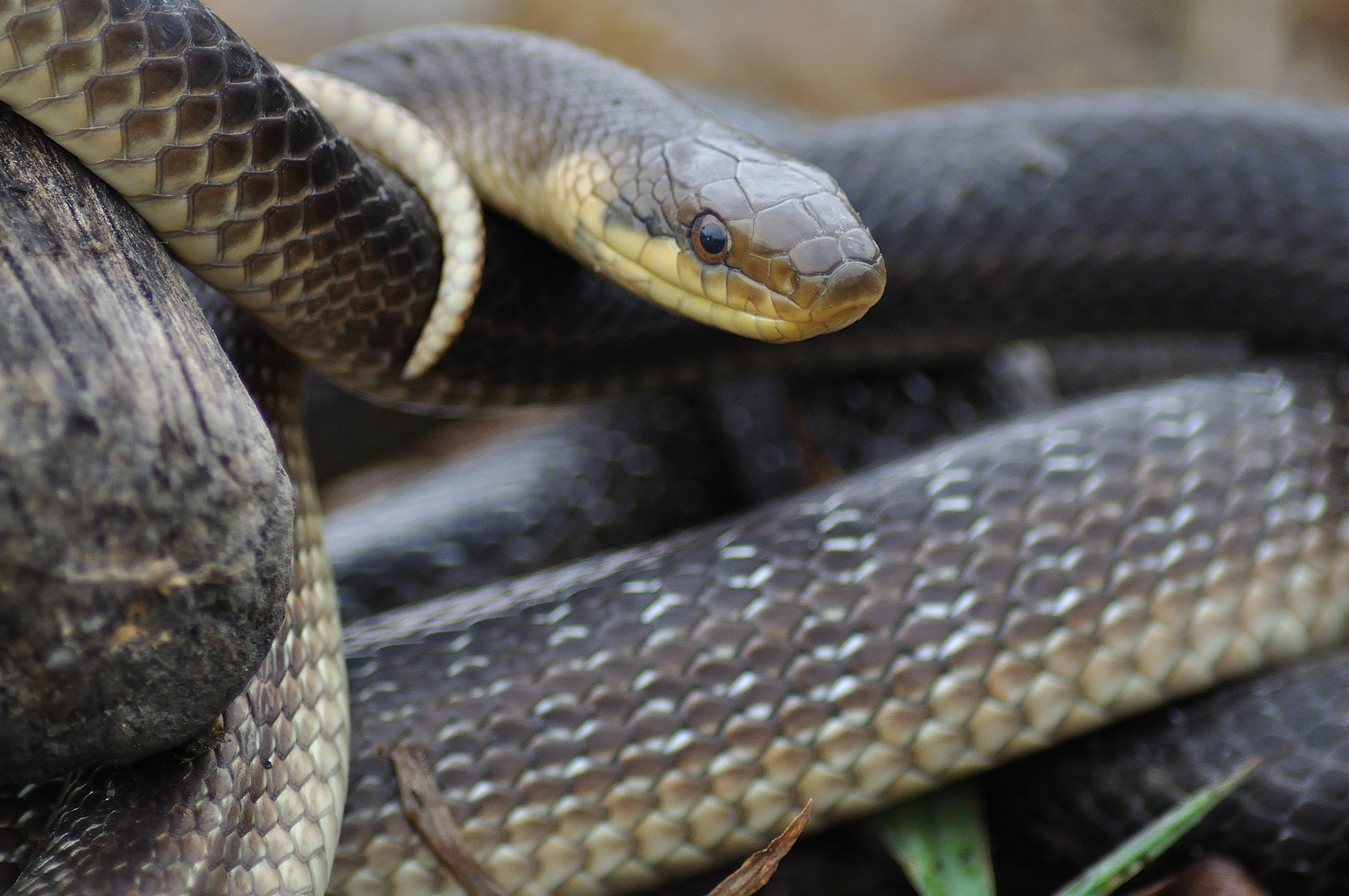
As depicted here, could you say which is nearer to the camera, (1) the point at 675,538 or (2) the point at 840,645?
(2) the point at 840,645

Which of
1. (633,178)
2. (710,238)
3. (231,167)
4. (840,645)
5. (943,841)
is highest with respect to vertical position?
(231,167)

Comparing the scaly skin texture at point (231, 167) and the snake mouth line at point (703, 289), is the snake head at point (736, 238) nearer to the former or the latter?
the snake mouth line at point (703, 289)

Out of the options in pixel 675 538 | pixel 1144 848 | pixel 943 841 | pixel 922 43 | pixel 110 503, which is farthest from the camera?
pixel 922 43

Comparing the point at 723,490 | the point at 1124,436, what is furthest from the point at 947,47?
the point at 1124,436

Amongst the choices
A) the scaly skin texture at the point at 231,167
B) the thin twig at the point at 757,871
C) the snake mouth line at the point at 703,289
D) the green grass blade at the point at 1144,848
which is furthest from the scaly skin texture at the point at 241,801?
the green grass blade at the point at 1144,848

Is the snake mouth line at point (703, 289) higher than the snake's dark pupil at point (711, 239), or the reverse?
the snake's dark pupil at point (711, 239)

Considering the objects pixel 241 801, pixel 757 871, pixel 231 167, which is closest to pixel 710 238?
pixel 231 167

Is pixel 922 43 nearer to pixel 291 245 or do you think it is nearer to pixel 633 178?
pixel 633 178
